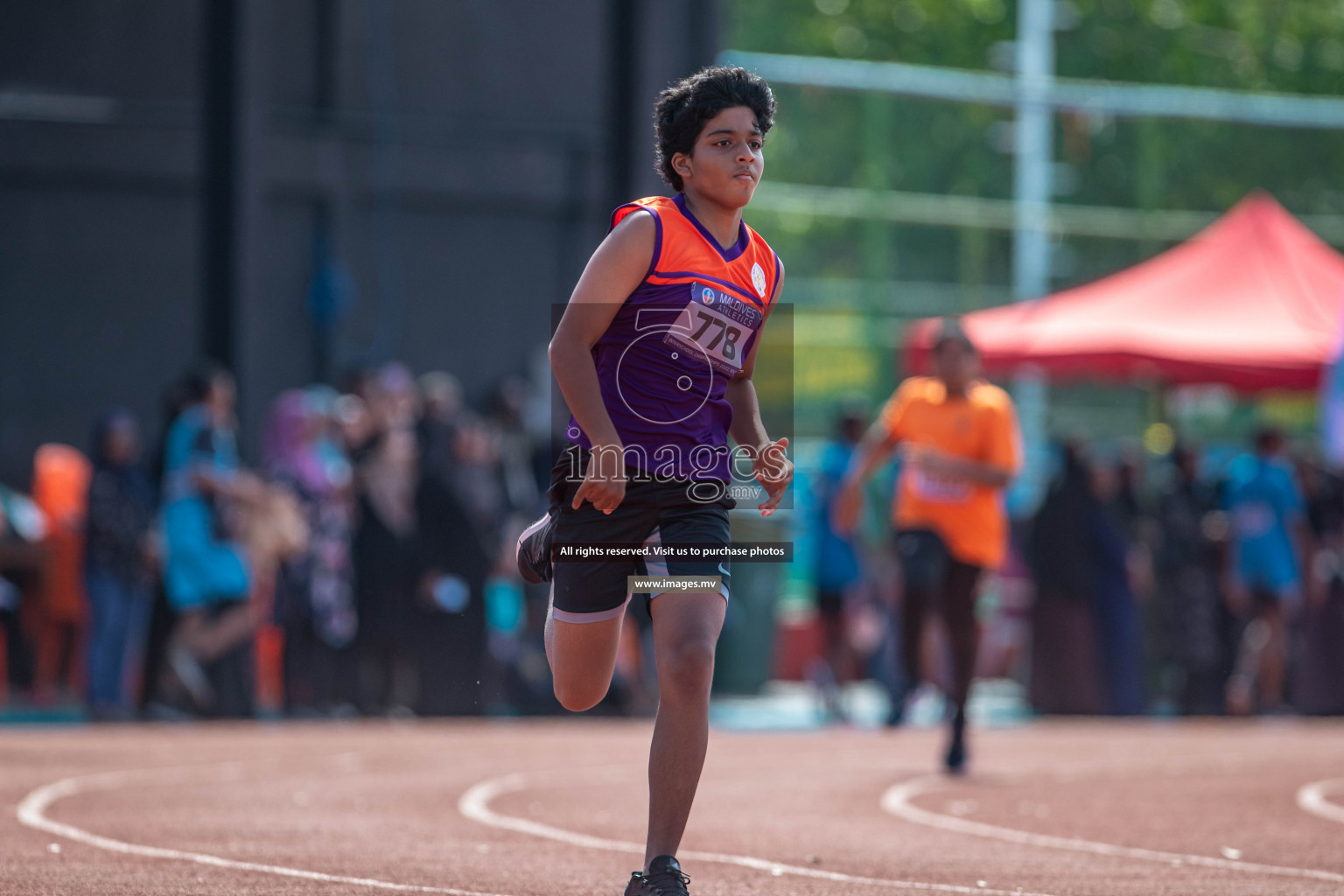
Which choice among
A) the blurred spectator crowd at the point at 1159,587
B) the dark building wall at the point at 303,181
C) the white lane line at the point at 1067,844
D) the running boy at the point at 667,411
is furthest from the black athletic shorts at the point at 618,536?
the dark building wall at the point at 303,181

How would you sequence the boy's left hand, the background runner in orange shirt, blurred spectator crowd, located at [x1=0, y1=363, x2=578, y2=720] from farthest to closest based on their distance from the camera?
blurred spectator crowd, located at [x1=0, y1=363, x2=578, y2=720] → the background runner in orange shirt → the boy's left hand

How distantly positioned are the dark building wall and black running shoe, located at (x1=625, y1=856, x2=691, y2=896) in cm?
1109

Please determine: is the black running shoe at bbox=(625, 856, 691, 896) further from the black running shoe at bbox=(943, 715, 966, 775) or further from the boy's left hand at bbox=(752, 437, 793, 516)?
the black running shoe at bbox=(943, 715, 966, 775)

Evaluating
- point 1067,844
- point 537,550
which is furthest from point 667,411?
point 1067,844

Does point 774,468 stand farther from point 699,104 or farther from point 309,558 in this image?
point 309,558

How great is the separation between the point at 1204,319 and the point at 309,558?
7.40 meters

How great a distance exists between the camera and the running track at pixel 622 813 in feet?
22.7

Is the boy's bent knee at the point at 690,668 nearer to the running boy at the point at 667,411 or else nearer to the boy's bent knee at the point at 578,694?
the running boy at the point at 667,411

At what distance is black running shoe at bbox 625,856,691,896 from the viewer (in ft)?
18.1

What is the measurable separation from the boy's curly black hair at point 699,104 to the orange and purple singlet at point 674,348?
0.19 m

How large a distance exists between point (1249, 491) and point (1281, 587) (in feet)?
2.37

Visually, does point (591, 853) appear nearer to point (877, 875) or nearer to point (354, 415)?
point (877, 875)

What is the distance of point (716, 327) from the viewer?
19.5 ft

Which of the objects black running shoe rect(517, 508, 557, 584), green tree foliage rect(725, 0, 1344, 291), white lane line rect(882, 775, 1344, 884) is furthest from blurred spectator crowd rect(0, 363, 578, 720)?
black running shoe rect(517, 508, 557, 584)
